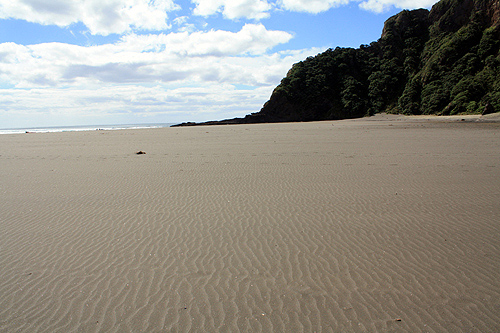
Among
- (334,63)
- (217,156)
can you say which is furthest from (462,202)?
(334,63)

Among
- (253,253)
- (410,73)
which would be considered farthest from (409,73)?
(253,253)

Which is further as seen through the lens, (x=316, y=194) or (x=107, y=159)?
(x=107, y=159)

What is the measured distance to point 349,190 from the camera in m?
7.32

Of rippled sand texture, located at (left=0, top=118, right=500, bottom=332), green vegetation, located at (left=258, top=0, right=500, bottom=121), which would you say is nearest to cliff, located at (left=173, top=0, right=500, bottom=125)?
green vegetation, located at (left=258, top=0, right=500, bottom=121)

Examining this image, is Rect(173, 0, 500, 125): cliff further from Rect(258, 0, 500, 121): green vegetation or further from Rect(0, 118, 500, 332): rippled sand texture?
Rect(0, 118, 500, 332): rippled sand texture

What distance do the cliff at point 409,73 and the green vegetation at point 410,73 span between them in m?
0.11

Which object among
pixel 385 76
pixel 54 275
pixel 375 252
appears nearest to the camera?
pixel 54 275

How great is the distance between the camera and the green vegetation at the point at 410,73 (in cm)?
4150

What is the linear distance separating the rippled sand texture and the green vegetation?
36686 mm

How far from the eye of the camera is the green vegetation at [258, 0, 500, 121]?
136 ft

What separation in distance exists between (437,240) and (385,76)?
2355 inches

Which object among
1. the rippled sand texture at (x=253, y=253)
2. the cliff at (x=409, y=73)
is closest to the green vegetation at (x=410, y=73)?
the cliff at (x=409, y=73)

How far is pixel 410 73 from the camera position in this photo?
5622 cm

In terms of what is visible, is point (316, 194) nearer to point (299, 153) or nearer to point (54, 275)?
point (54, 275)
